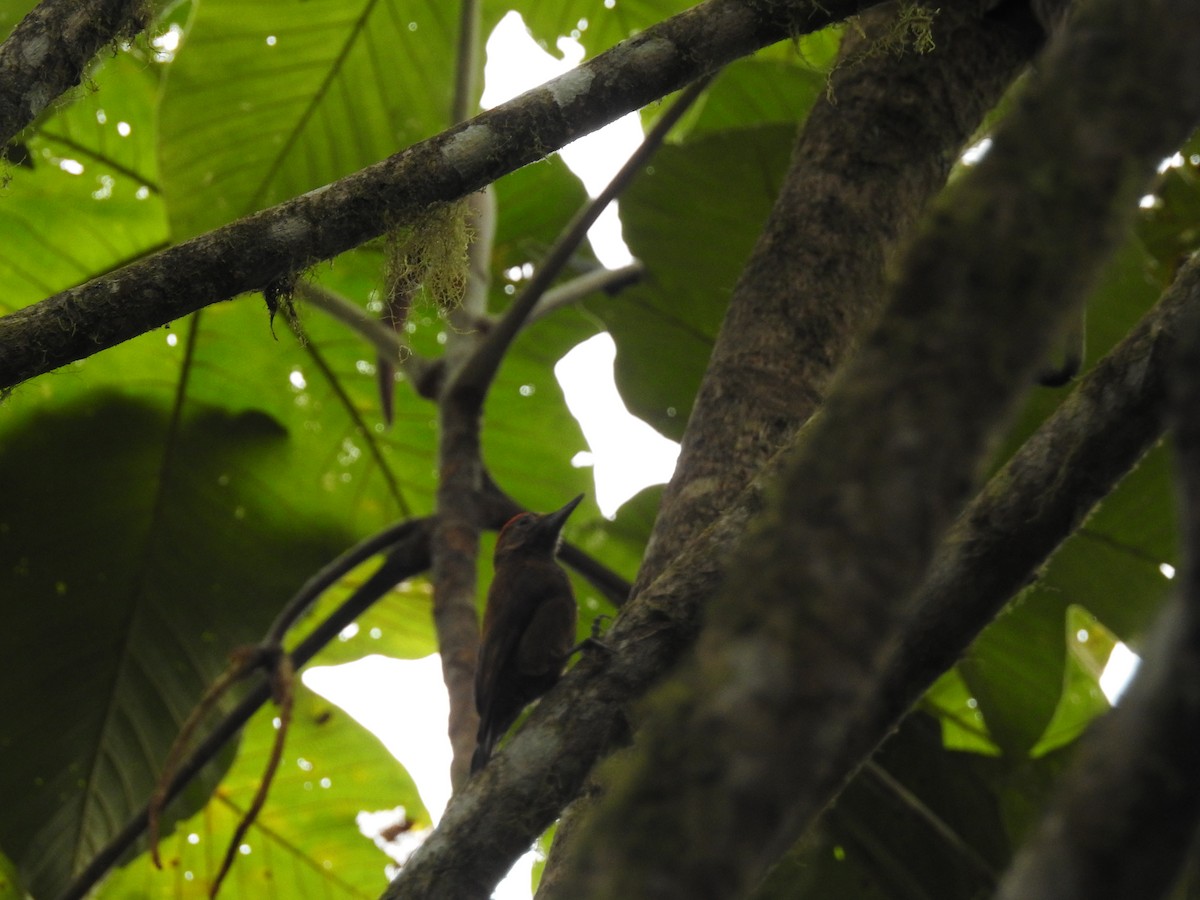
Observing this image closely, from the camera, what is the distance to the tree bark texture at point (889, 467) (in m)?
0.64

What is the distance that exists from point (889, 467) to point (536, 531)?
9.36 ft

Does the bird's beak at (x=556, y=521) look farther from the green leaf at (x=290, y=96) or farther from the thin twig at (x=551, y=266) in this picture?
the green leaf at (x=290, y=96)

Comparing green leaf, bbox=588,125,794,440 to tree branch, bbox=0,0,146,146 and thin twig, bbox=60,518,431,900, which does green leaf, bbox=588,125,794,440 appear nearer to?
thin twig, bbox=60,518,431,900

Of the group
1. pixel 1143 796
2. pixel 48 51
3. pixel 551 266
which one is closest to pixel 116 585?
pixel 551 266

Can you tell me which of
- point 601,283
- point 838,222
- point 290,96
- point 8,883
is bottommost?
point 8,883

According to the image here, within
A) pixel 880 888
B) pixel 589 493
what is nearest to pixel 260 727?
pixel 589 493

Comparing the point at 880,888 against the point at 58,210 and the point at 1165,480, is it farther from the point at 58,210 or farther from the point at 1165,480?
the point at 58,210

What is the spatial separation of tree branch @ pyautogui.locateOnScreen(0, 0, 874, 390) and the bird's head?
1800 mm

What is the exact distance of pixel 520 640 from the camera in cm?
321

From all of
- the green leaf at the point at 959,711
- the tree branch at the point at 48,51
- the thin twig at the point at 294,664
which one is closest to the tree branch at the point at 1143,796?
the tree branch at the point at 48,51

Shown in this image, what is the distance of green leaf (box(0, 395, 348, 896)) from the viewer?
405cm

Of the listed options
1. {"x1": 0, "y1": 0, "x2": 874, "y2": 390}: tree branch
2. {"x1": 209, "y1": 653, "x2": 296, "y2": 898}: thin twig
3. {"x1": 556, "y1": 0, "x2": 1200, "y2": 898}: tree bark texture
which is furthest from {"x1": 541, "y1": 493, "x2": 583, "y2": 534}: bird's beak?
{"x1": 556, "y1": 0, "x2": 1200, "y2": 898}: tree bark texture

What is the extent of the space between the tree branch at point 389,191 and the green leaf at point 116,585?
2884mm

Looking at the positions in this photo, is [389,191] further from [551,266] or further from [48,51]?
[551,266]
